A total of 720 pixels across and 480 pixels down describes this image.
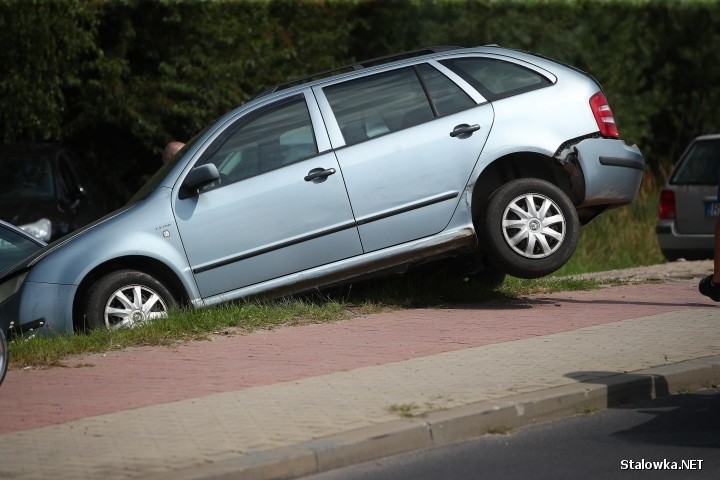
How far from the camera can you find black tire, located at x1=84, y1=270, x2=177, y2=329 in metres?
9.52

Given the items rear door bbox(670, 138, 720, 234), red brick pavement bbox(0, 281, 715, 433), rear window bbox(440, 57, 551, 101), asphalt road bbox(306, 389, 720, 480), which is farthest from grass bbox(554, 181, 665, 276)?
asphalt road bbox(306, 389, 720, 480)

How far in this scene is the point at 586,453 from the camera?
6.41 metres

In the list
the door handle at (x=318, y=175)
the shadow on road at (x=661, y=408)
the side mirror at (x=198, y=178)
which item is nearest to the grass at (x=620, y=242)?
the door handle at (x=318, y=175)

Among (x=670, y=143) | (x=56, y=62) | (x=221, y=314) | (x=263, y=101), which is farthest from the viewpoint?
(x=670, y=143)

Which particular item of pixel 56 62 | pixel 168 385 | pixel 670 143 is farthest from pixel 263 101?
pixel 670 143

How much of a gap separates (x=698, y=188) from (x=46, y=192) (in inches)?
300

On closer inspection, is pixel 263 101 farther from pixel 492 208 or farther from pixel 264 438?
pixel 264 438

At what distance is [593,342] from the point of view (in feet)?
29.0

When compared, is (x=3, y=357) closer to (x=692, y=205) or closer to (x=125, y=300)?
(x=125, y=300)

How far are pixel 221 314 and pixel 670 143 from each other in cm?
2016

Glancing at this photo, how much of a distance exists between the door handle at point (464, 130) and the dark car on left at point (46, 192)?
621 centimetres

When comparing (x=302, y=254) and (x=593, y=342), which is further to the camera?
(x=302, y=254)

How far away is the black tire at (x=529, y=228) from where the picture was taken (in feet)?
32.8

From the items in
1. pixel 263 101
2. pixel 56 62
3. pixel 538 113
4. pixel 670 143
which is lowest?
pixel 670 143
